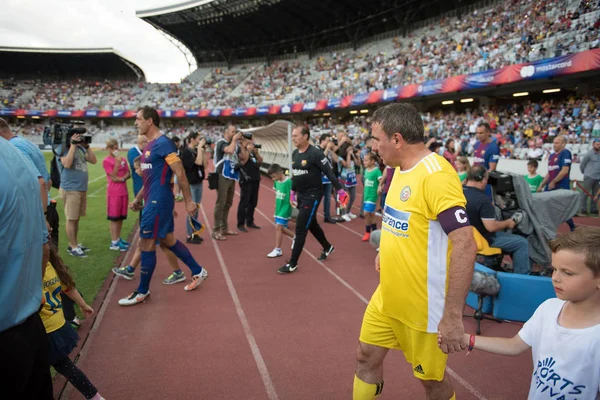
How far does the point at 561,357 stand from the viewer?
5.76 ft

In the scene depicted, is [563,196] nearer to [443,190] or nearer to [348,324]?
[348,324]

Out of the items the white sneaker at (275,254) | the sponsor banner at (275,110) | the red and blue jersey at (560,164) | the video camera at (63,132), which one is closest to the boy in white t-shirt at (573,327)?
the white sneaker at (275,254)

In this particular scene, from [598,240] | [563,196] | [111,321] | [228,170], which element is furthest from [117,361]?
[563,196]

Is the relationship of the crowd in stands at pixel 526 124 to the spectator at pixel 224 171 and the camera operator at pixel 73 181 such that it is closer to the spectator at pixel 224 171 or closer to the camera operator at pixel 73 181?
the spectator at pixel 224 171

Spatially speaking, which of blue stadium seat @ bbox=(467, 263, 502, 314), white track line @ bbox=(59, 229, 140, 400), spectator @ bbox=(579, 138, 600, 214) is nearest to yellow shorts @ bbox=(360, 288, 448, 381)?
blue stadium seat @ bbox=(467, 263, 502, 314)

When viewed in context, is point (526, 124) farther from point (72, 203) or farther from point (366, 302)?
point (72, 203)

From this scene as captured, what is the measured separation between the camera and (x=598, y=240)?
1.66 meters

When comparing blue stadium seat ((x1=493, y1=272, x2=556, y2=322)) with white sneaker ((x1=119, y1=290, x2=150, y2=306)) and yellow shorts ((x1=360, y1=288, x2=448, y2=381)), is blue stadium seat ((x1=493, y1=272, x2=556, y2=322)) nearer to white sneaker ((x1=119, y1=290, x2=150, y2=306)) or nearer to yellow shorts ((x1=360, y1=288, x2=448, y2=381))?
yellow shorts ((x1=360, y1=288, x2=448, y2=381))

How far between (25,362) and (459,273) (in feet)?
6.53

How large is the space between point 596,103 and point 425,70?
36.2ft

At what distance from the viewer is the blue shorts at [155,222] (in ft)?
15.3

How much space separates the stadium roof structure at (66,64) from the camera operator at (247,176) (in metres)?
58.7

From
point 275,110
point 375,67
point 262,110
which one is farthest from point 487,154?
point 262,110

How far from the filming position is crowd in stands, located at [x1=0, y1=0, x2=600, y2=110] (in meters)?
Result: 19.2
